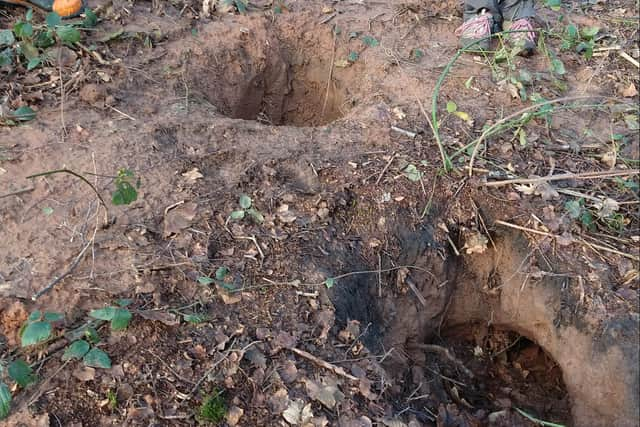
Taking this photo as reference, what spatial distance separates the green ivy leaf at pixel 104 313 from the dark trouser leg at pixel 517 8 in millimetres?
3503

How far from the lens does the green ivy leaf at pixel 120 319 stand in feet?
7.12

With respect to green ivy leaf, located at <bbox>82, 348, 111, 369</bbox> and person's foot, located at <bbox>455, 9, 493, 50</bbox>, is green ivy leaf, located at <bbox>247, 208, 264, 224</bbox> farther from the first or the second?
person's foot, located at <bbox>455, 9, 493, 50</bbox>

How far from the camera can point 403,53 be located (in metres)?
4.02

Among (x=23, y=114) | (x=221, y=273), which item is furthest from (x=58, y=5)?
(x=221, y=273)

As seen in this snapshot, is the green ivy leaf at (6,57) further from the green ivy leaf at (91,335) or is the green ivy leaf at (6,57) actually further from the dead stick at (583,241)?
the dead stick at (583,241)

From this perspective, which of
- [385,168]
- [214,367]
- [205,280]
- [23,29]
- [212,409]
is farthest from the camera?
[23,29]

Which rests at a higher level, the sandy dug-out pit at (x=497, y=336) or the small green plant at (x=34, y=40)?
the small green plant at (x=34, y=40)

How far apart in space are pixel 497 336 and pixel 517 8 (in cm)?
243

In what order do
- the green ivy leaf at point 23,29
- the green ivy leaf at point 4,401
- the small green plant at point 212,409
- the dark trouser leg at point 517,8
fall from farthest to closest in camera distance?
1. the dark trouser leg at point 517,8
2. the green ivy leaf at point 23,29
3. the small green plant at point 212,409
4. the green ivy leaf at point 4,401

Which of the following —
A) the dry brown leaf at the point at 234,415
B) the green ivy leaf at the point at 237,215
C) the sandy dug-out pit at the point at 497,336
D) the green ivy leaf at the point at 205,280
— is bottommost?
the sandy dug-out pit at the point at 497,336

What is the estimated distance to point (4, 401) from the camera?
1985 millimetres

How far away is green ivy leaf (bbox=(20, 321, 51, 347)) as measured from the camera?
2.04 metres

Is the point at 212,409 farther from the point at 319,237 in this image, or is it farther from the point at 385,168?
the point at 385,168

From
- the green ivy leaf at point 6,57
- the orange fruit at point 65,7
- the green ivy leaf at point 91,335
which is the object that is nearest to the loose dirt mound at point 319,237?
the green ivy leaf at point 91,335
